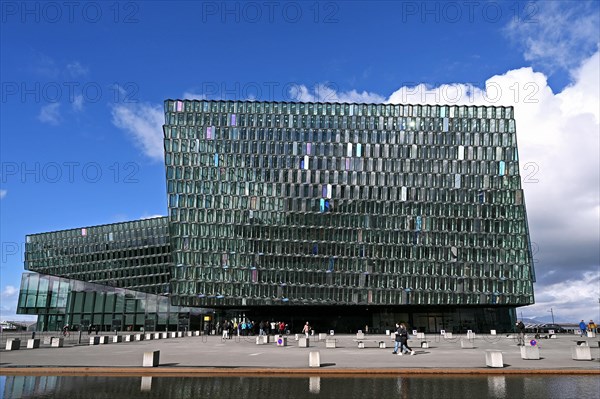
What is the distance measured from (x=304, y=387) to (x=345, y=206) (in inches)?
2676

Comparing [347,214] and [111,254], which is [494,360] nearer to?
[347,214]

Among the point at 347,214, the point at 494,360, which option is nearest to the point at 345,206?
the point at 347,214

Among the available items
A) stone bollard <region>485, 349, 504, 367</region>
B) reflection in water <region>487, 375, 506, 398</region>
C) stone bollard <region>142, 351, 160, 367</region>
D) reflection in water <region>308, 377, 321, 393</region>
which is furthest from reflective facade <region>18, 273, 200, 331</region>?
reflection in water <region>487, 375, 506, 398</region>

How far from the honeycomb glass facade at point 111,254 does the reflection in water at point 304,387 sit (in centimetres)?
7628

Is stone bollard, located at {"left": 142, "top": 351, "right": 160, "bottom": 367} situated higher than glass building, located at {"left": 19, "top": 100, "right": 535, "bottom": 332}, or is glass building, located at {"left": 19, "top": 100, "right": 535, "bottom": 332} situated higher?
glass building, located at {"left": 19, "top": 100, "right": 535, "bottom": 332}

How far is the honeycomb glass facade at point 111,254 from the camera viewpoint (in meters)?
92.9

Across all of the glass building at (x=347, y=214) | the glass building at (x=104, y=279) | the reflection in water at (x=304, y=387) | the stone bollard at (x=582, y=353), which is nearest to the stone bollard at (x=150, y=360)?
the reflection in water at (x=304, y=387)

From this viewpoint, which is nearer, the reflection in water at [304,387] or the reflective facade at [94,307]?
the reflection in water at [304,387]

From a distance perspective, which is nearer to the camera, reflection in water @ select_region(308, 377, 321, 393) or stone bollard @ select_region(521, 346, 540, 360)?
reflection in water @ select_region(308, 377, 321, 393)

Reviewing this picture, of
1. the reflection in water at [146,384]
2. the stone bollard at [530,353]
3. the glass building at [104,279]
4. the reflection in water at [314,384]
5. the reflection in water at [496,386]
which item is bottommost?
the reflection in water at [146,384]

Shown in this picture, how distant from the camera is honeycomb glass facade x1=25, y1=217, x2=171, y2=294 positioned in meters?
92.9

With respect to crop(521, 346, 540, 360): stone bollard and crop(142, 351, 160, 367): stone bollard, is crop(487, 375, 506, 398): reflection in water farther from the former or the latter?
crop(142, 351, 160, 367): stone bollard

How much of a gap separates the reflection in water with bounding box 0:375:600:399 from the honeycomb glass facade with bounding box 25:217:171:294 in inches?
3003

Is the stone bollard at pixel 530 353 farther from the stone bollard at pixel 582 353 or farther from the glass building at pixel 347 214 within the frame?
the glass building at pixel 347 214
